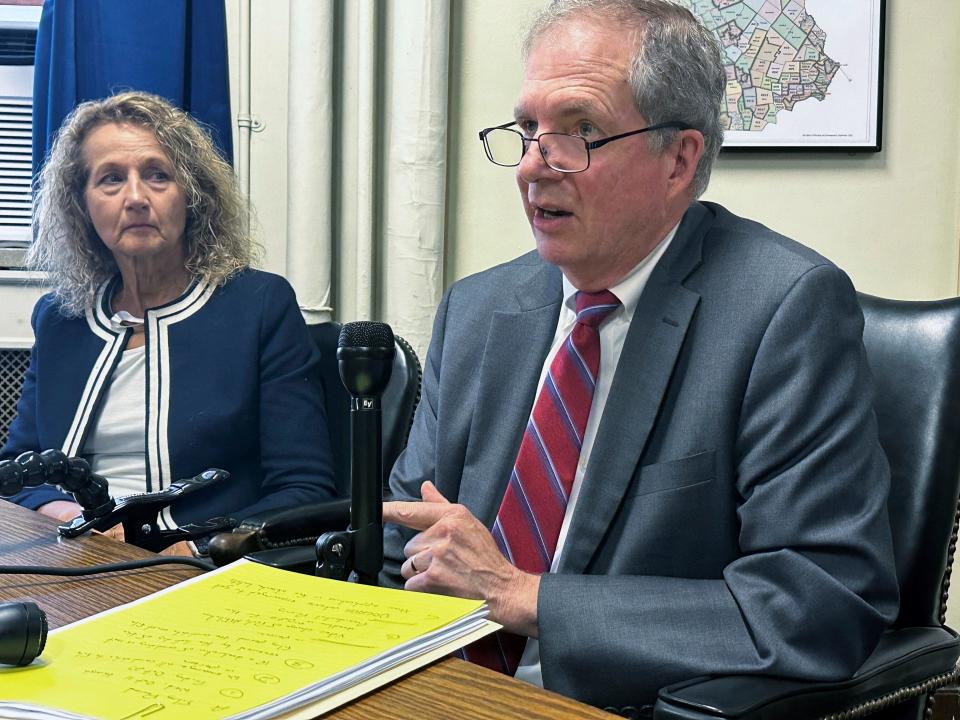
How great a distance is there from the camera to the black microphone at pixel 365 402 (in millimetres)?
911

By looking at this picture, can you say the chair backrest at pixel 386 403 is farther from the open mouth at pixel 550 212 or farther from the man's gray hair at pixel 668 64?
the man's gray hair at pixel 668 64

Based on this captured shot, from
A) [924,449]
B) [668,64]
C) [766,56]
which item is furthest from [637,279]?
[766,56]

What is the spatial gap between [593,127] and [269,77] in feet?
5.08

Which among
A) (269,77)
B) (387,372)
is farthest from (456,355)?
(269,77)

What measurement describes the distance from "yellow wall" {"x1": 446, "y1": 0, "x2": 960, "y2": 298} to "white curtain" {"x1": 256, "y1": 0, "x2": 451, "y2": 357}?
0.63 feet

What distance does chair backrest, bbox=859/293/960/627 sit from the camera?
3.92 feet

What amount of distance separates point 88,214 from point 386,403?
2.91 ft

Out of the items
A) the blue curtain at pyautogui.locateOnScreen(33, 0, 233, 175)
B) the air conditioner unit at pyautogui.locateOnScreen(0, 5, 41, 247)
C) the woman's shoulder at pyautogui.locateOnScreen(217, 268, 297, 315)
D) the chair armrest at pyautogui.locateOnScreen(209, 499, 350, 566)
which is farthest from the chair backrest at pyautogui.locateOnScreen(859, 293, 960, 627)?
the air conditioner unit at pyautogui.locateOnScreen(0, 5, 41, 247)

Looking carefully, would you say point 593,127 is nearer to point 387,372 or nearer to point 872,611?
point 387,372

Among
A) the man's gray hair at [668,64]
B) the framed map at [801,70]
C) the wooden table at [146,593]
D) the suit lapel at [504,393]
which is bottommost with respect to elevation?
the wooden table at [146,593]

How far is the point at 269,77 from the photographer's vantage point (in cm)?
264

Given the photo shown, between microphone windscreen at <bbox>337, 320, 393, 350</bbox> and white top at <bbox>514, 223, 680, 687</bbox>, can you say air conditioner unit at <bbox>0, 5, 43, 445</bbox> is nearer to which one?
white top at <bbox>514, 223, 680, 687</bbox>

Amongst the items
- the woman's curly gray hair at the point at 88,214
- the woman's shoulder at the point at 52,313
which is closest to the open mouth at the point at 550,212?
the woman's curly gray hair at the point at 88,214

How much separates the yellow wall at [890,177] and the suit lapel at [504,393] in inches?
47.3
